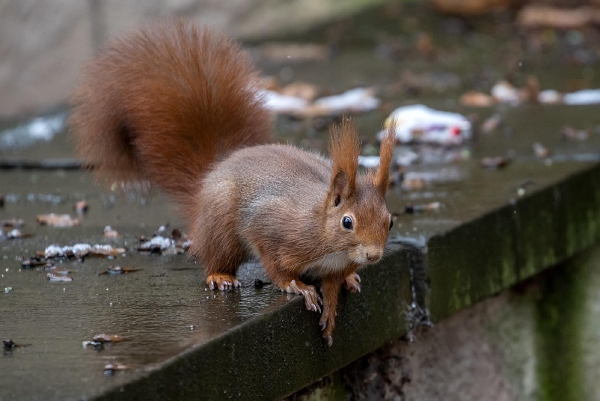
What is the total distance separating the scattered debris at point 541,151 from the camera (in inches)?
145

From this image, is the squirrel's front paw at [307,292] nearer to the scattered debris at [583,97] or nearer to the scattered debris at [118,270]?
the scattered debris at [118,270]

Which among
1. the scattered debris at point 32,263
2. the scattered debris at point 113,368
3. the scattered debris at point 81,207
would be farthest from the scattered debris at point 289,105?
the scattered debris at point 113,368

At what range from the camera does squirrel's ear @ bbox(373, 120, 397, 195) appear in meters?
2.10

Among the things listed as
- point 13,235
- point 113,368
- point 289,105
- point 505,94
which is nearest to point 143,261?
point 13,235

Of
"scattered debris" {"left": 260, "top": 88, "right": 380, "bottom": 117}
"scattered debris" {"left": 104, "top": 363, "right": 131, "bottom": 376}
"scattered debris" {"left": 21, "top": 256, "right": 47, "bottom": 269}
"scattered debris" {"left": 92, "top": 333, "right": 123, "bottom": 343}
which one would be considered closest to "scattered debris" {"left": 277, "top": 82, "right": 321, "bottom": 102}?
"scattered debris" {"left": 260, "top": 88, "right": 380, "bottom": 117}

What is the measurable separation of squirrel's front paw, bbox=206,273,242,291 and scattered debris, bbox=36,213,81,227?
830 millimetres

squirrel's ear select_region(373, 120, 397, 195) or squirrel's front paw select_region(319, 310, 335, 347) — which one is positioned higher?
squirrel's ear select_region(373, 120, 397, 195)

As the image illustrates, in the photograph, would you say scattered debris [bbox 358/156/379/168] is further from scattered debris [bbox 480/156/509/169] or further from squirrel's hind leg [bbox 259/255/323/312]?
squirrel's hind leg [bbox 259/255/323/312]

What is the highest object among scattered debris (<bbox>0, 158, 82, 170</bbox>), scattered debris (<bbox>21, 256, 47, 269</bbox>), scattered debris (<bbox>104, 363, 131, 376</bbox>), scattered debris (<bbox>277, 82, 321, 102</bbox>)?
scattered debris (<bbox>104, 363, 131, 376</bbox>)

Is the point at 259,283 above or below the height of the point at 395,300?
above

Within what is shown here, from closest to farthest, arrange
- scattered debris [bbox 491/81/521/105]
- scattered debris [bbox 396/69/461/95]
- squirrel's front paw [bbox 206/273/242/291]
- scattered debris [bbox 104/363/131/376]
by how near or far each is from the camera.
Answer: scattered debris [bbox 104/363/131/376] < squirrel's front paw [bbox 206/273/242/291] < scattered debris [bbox 491/81/521/105] < scattered debris [bbox 396/69/461/95]

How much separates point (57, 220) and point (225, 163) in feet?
2.77

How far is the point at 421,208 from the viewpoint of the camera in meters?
3.03

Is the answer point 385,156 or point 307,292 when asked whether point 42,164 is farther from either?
point 385,156
